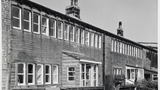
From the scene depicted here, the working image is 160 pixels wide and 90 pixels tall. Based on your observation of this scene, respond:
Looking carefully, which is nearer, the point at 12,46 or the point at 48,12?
the point at 12,46

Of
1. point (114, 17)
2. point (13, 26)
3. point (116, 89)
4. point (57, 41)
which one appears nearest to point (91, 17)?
point (114, 17)

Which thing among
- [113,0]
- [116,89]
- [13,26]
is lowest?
[116,89]

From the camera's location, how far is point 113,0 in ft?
26.0

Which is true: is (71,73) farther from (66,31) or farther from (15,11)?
(15,11)

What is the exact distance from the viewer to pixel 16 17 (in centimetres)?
914

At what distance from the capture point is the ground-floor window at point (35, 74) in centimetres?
942

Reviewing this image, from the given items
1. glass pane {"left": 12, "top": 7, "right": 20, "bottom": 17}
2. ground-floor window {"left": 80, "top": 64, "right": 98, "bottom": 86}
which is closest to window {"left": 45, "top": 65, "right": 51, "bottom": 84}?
ground-floor window {"left": 80, "top": 64, "right": 98, "bottom": 86}

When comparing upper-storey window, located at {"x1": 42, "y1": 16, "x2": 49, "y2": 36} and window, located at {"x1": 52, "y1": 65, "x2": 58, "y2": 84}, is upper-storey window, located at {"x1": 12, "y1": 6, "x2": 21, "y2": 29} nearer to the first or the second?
upper-storey window, located at {"x1": 42, "y1": 16, "x2": 49, "y2": 36}

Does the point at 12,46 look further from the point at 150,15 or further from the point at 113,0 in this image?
the point at 150,15

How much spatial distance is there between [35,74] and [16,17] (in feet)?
8.45

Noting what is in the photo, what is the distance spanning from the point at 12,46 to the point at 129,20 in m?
4.14

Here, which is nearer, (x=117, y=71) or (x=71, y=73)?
(x=71, y=73)

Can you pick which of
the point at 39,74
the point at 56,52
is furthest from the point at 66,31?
the point at 39,74

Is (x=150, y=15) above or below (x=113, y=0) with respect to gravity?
below
